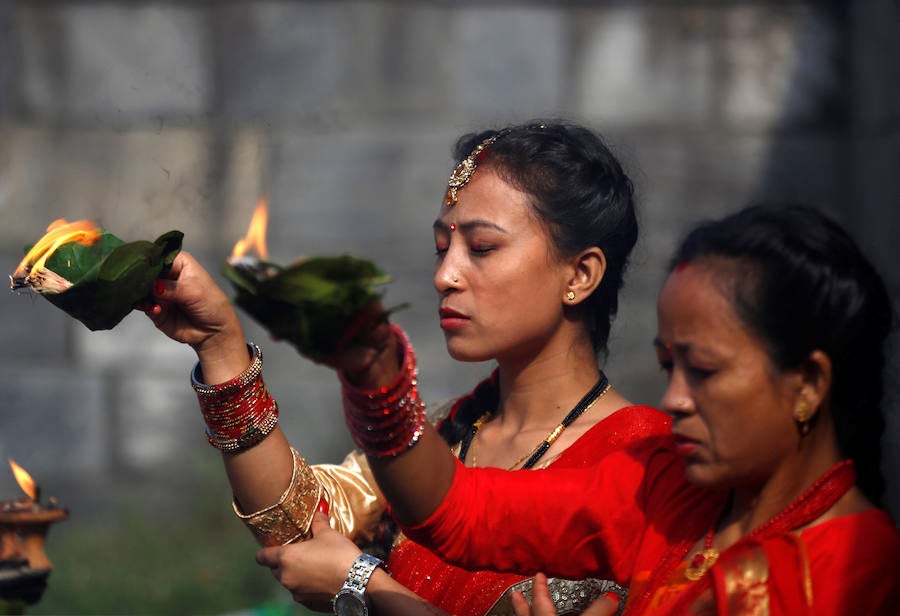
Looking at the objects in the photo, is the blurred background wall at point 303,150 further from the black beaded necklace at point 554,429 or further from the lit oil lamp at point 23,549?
the lit oil lamp at point 23,549

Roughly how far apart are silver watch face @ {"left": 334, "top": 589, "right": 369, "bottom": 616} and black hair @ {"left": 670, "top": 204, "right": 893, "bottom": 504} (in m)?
1.06

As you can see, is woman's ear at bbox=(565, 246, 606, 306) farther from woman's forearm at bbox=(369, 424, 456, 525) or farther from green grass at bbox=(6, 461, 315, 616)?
green grass at bbox=(6, 461, 315, 616)

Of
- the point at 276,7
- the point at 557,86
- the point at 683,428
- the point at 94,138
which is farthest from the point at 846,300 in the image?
the point at 94,138

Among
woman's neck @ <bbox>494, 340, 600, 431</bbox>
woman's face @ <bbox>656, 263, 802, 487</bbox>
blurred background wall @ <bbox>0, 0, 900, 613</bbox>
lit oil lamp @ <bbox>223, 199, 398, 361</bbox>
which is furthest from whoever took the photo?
blurred background wall @ <bbox>0, 0, 900, 613</bbox>

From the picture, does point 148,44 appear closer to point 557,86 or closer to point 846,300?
point 557,86

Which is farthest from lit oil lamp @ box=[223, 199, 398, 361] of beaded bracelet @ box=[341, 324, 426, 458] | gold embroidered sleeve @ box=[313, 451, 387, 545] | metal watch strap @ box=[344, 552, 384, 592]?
gold embroidered sleeve @ box=[313, 451, 387, 545]

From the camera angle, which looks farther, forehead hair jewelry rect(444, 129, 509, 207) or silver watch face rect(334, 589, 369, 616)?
forehead hair jewelry rect(444, 129, 509, 207)

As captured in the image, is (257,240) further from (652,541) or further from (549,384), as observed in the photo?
(652,541)

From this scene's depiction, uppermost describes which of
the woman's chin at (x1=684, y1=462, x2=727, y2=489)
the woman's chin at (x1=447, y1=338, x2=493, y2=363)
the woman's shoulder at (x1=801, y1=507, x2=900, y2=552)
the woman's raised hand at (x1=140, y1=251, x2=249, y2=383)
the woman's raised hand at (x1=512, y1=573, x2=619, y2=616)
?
the woman's raised hand at (x1=140, y1=251, x2=249, y2=383)

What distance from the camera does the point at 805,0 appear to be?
5.38 metres

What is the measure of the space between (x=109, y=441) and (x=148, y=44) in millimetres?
1863

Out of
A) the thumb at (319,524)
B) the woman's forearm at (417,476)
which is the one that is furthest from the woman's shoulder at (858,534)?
the thumb at (319,524)

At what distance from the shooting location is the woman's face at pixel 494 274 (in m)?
2.81

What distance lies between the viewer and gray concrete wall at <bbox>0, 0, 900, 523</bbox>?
17.9ft
